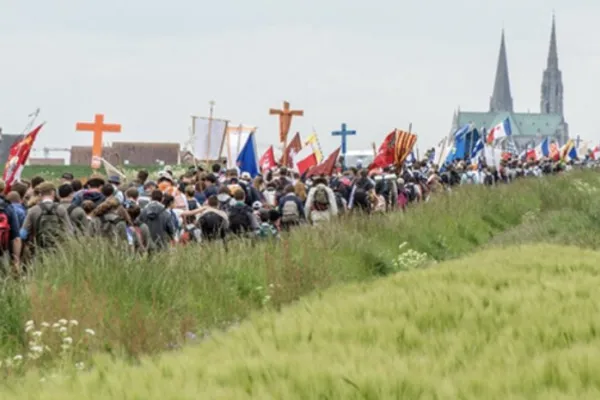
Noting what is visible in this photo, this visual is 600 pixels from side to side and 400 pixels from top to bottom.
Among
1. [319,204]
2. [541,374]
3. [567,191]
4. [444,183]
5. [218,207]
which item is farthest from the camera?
[444,183]

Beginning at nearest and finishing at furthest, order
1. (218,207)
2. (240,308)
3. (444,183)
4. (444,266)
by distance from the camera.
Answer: (444,266), (240,308), (218,207), (444,183)

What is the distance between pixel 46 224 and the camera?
1380 cm

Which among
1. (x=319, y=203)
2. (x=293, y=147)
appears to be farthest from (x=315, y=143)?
(x=319, y=203)

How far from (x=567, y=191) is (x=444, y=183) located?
419cm

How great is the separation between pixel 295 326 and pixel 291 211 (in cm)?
1391

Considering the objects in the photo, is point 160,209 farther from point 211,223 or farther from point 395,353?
point 395,353

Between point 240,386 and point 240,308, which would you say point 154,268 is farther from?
point 240,386

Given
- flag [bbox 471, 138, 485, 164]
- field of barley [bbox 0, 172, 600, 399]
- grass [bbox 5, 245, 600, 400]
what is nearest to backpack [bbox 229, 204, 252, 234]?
field of barley [bbox 0, 172, 600, 399]

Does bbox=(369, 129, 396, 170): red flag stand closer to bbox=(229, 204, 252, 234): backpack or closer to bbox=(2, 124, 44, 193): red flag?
bbox=(229, 204, 252, 234): backpack

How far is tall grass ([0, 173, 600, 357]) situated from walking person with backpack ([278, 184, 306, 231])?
3.43 feet

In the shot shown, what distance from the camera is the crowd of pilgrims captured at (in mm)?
Result: 13750

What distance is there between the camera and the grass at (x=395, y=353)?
4711 mm

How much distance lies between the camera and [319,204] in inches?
840

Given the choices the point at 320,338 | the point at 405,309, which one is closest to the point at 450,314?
the point at 405,309
